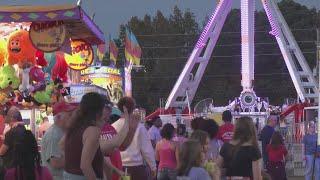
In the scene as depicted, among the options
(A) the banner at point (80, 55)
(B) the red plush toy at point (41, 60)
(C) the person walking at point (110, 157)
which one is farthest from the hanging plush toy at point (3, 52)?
(C) the person walking at point (110, 157)

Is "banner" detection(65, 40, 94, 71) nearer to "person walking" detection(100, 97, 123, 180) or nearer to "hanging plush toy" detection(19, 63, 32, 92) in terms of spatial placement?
"hanging plush toy" detection(19, 63, 32, 92)

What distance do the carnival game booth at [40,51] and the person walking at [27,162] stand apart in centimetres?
972

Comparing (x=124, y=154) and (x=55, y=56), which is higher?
(x=55, y=56)

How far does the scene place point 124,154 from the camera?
10180mm

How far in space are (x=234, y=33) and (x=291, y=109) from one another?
42.1 metres

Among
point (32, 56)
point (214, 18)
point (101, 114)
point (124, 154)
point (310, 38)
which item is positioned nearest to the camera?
point (101, 114)

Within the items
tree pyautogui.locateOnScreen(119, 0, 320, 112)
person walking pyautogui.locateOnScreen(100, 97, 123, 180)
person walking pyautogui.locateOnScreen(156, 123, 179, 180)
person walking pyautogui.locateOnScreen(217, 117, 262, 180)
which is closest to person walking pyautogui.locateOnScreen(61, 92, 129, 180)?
person walking pyautogui.locateOnScreen(100, 97, 123, 180)

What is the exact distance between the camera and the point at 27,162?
6055 millimetres

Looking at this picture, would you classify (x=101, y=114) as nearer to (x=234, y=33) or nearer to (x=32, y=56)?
(x=32, y=56)

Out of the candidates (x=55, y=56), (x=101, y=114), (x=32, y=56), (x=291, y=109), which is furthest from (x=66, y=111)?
(x=291, y=109)

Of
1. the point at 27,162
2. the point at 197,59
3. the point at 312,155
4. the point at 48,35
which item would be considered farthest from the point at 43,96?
the point at 197,59

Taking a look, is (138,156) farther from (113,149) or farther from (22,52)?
(22,52)

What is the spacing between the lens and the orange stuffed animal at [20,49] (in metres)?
17.9

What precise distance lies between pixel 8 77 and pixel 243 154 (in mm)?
10750
